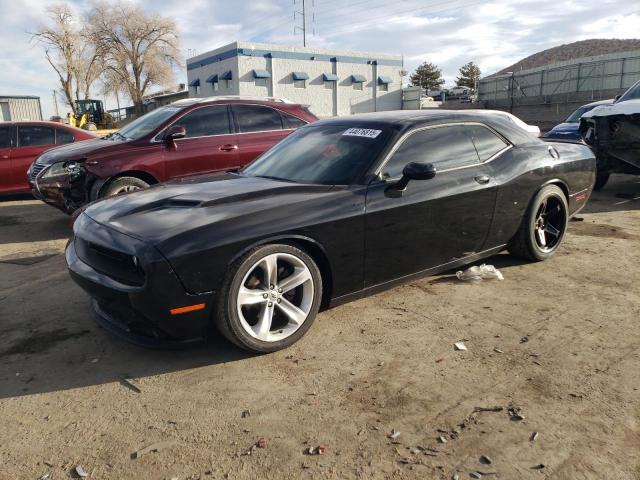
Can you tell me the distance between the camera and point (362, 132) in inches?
158

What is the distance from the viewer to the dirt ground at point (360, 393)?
2248 millimetres

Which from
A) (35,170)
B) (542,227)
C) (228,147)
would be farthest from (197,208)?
(35,170)

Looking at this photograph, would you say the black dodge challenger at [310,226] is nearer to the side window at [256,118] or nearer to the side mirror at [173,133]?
the side mirror at [173,133]

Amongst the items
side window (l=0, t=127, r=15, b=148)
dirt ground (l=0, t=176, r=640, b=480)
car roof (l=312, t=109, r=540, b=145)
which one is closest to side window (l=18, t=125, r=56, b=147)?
side window (l=0, t=127, r=15, b=148)

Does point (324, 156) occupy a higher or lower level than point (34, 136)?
lower

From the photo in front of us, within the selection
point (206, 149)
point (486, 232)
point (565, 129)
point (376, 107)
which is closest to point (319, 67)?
point (376, 107)

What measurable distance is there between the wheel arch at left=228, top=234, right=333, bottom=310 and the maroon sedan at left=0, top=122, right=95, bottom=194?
746 centimetres

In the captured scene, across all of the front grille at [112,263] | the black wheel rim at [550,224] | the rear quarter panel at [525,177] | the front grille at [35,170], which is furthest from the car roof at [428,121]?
the front grille at [35,170]

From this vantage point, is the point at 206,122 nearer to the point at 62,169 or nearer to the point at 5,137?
the point at 62,169

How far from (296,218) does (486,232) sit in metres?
1.94

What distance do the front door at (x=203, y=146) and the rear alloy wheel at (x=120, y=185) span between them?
41cm

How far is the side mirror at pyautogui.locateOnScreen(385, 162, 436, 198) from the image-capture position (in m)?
3.52

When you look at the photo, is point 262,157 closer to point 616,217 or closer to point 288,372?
point 288,372

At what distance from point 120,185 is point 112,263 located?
3.50 m
